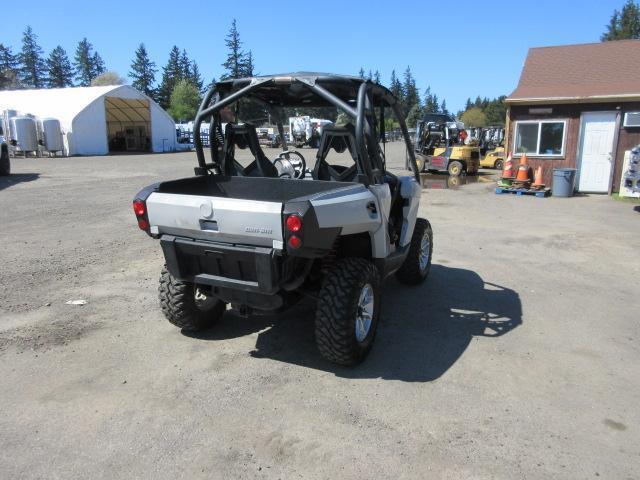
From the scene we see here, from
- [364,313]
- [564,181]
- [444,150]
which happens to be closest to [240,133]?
[364,313]

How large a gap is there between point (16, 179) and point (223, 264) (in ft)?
59.4

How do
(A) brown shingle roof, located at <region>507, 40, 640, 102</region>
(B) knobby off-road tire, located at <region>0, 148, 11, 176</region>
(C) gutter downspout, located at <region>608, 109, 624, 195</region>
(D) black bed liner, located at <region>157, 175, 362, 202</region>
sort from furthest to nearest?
(B) knobby off-road tire, located at <region>0, 148, 11, 176</region>, (A) brown shingle roof, located at <region>507, 40, 640, 102</region>, (C) gutter downspout, located at <region>608, 109, 624, 195</region>, (D) black bed liner, located at <region>157, 175, 362, 202</region>

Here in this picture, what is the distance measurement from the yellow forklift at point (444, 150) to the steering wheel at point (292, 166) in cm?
1476

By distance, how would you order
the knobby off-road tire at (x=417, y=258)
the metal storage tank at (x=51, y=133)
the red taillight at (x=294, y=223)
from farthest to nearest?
1. the metal storage tank at (x=51, y=133)
2. the knobby off-road tire at (x=417, y=258)
3. the red taillight at (x=294, y=223)

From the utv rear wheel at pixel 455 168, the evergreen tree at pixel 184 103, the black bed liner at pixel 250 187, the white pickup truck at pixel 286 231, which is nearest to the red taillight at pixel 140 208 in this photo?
the white pickup truck at pixel 286 231

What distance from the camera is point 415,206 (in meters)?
5.63

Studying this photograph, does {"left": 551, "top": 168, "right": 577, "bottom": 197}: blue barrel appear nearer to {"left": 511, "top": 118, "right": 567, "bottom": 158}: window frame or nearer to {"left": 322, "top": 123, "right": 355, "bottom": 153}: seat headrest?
{"left": 511, "top": 118, "right": 567, "bottom": 158}: window frame

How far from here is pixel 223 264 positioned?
3.93 meters

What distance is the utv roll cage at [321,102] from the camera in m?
4.20

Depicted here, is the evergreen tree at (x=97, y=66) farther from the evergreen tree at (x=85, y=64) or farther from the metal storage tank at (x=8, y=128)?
the metal storage tank at (x=8, y=128)

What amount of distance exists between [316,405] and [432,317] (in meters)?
2.09

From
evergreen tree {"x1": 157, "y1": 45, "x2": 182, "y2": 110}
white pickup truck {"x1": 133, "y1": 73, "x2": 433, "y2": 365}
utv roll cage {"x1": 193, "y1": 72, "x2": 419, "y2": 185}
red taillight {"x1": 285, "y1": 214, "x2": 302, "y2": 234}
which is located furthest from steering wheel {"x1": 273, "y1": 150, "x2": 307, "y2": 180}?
evergreen tree {"x1": 157, "y1": 45, "x2": 182, "y2": 110}

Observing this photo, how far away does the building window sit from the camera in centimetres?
1563

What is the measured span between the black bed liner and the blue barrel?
12328 mm
